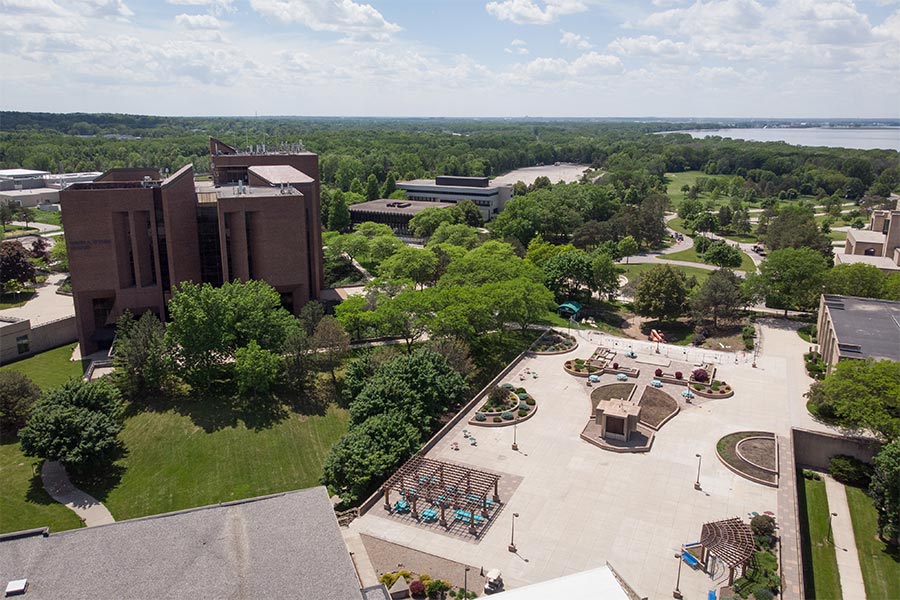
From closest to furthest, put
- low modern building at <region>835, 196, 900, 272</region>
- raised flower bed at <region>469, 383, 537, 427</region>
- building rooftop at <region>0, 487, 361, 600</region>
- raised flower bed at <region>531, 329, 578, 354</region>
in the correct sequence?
1. building rooftop at <region>0, 487, 361, 600</region>
2. raised flower bed at <region>469, 383, 537, 427</region>
3. raised flower bed at <region>531, 329, 578, 354</region>
4. low modern building at <region>835, 196, 900, 272</region>

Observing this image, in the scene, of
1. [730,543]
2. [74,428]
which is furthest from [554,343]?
[74,428]

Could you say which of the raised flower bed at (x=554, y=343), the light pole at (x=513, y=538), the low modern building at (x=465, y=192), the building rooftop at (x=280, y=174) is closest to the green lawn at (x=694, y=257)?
the low modern building at (x=465, y=192)

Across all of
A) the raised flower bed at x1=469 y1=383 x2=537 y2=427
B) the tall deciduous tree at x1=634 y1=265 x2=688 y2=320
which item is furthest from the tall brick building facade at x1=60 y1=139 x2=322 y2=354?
the tall deciduous tree at x1=634 y1=265 x2=688 y2=320

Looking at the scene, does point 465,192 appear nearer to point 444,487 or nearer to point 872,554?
point 444,487

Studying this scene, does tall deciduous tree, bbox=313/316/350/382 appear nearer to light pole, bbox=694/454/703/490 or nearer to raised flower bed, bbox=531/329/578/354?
raised flower bed, bbox=531/329/578/354

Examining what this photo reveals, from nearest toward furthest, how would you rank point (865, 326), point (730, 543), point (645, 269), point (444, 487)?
point (730, 543) < point (444, 487) < point (865, 326) < point (645, 269)
